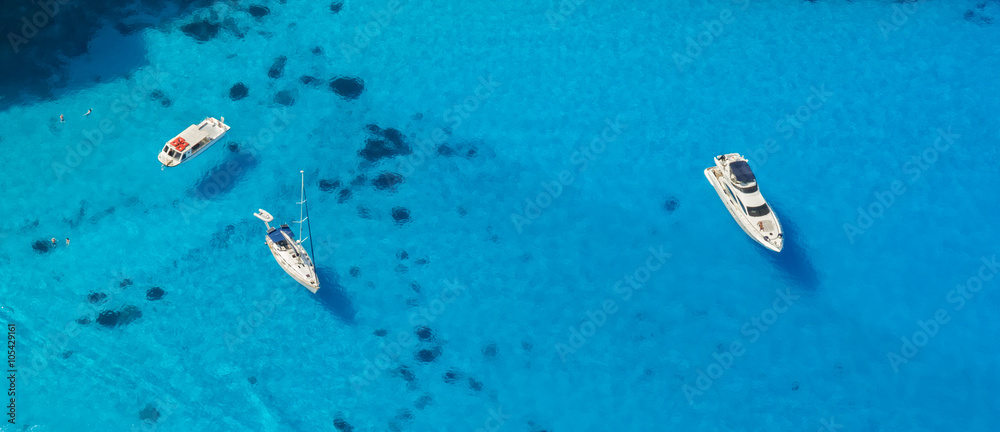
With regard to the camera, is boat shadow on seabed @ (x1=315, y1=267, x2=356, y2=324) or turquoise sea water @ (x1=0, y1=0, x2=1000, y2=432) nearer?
turquoise sea water @ (x1=0, y1=0, x2=1000, y2=432)

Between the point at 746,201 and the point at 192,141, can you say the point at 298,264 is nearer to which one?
the point at 192,141

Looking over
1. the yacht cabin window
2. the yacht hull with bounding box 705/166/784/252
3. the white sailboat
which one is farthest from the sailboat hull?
the yacht cabin window

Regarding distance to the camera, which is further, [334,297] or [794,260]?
[794,260]

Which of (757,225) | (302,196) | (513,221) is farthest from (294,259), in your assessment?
(757,225)

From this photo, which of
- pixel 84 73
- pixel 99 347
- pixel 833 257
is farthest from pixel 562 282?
pixel 84 73

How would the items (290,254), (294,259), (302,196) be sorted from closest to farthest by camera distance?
(294,259), (290,254), (302,196)

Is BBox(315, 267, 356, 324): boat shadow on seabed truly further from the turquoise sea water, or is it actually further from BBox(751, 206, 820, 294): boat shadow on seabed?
BBox(751, 206, 820, 294): boat shadow on seabed
